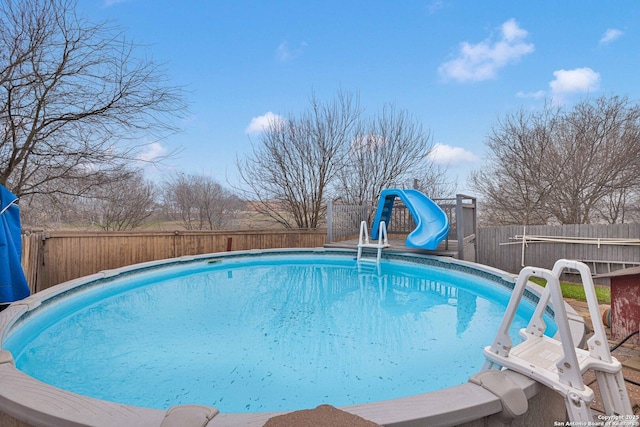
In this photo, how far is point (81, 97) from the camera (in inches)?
208

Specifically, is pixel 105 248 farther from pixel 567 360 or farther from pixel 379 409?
pixel 567 360

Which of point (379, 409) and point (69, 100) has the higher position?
point (69, 100)

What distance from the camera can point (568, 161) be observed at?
34.7 ft

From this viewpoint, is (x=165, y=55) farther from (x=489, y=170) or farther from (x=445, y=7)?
(x=489, y=170)

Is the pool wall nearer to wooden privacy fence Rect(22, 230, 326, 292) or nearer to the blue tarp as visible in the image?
the blue tarp

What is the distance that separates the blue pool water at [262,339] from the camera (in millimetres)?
2566

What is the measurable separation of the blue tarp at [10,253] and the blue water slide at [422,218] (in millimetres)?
6676

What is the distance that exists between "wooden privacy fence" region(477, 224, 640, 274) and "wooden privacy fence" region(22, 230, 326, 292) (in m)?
6.25

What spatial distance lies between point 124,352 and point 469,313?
4.30 metres

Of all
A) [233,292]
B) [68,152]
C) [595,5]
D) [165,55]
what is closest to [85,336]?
[233,292]

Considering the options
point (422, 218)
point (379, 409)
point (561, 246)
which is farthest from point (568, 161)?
point (379, 409)

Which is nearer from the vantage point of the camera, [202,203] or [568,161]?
[568,161]

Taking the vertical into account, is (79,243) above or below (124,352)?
above

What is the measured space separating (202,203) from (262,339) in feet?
39.6
